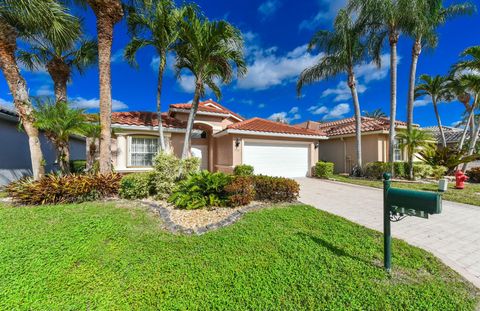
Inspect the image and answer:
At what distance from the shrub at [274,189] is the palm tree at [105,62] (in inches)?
263

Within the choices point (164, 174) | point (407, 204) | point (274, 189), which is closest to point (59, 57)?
point (164, 174)

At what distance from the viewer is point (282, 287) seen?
2939 mm

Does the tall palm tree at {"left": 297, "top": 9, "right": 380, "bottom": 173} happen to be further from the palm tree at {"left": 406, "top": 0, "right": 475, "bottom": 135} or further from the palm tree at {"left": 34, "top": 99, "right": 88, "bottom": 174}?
the palm tree at {"left": 34, "top": 99, "right": 88, "bottom": 174}

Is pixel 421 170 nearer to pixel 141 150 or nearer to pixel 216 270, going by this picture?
pixel 216 270

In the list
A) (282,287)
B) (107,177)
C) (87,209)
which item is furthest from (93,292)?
(107,177)

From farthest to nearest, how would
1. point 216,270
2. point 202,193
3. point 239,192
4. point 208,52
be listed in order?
point 208,52 → point 202,193 → point 239,192 → point 216,270

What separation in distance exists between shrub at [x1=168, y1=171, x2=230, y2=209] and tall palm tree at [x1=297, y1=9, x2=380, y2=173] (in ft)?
41.3

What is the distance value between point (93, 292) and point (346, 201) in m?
8.09

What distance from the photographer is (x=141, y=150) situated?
12258 mm

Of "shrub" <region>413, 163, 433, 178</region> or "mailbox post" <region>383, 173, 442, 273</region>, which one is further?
"shrub" <region>413, 163, 433, 178</region>

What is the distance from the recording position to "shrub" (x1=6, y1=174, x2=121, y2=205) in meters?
6.79

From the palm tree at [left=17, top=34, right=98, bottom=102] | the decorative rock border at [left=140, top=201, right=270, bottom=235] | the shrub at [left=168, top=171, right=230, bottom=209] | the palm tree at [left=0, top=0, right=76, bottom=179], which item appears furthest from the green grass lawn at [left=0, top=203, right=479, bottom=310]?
the palm tree at [left=17, top=34, right=98, bottom=102]

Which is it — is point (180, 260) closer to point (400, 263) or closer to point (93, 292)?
point (93, 292)

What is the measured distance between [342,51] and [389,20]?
280 centimetres
